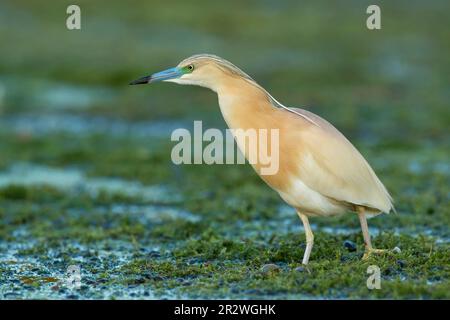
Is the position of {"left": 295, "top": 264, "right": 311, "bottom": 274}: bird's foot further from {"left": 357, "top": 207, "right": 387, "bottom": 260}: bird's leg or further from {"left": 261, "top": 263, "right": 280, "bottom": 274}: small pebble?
{"left": 357, "top": 207, "right": 387, "bottom": 260}: bird's leg

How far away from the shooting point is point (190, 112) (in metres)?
16.7

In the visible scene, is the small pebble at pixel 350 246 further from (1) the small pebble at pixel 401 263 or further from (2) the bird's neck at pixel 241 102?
(2) the bird's neck at pixel 241 102

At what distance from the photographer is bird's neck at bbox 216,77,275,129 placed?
23.1 feet

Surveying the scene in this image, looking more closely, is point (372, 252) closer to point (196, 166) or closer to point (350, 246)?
point (350, 246)

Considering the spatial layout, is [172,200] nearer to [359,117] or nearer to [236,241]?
[236,241]

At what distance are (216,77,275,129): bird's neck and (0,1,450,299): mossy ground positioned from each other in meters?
1.26

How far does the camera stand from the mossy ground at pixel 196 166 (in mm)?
7441

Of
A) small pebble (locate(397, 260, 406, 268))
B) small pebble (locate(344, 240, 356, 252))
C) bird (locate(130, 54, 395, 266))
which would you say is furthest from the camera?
small pebble (locate(344, 240, 356, 252))

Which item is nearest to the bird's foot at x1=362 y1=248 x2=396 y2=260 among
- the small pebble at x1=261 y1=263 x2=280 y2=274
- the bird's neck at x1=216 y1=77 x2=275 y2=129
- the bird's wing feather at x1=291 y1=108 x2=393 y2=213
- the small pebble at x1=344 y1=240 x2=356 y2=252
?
the bird's wing feather at x1=291 y1=108 x2=393 y2=213

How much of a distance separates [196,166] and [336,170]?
19.2 feet

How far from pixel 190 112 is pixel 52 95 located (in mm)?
3578

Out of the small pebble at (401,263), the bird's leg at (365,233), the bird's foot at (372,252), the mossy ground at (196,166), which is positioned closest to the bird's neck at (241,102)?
the bird's leg at (365,233)

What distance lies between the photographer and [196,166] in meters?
12.8

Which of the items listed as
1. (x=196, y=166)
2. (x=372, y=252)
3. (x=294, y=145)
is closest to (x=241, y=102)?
(x=294, y=145)
